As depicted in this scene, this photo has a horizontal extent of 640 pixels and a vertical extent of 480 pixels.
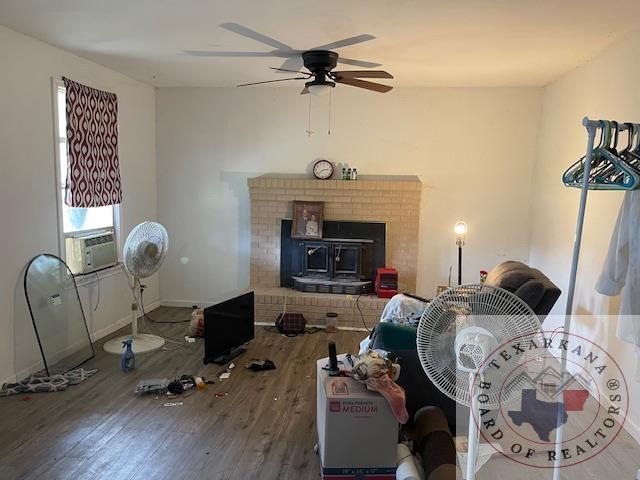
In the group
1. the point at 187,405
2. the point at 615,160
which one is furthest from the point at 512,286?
the point at 187,405

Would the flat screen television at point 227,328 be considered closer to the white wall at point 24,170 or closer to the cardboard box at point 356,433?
the white wall at point 24,170

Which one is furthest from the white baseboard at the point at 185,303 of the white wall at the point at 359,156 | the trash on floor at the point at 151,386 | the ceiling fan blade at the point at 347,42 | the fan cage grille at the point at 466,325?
the fan cage grille at the point at 466,325

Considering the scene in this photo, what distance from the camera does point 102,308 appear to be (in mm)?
4410

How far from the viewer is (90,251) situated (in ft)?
13.6

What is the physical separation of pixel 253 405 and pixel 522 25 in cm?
290

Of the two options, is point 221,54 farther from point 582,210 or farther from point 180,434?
point 582,210

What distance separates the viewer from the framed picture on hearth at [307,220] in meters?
5.02

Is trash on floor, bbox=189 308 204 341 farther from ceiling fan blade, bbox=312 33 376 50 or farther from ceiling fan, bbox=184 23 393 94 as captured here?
ceiling fan blade, bbox=312 33 376 50

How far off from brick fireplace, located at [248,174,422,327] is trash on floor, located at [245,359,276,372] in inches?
45.0

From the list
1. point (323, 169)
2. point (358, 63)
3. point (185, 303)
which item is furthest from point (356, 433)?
point (185, 303)

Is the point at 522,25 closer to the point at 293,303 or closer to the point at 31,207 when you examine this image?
the point at 293,303

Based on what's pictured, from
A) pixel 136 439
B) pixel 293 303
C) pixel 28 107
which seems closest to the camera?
pixel 136 439

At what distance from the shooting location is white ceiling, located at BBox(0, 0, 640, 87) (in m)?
2.64

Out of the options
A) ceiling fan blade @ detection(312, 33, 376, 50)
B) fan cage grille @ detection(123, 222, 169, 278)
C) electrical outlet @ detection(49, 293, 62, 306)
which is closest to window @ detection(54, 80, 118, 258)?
electrical outlet @ detection(49, 293, 62, 306)
